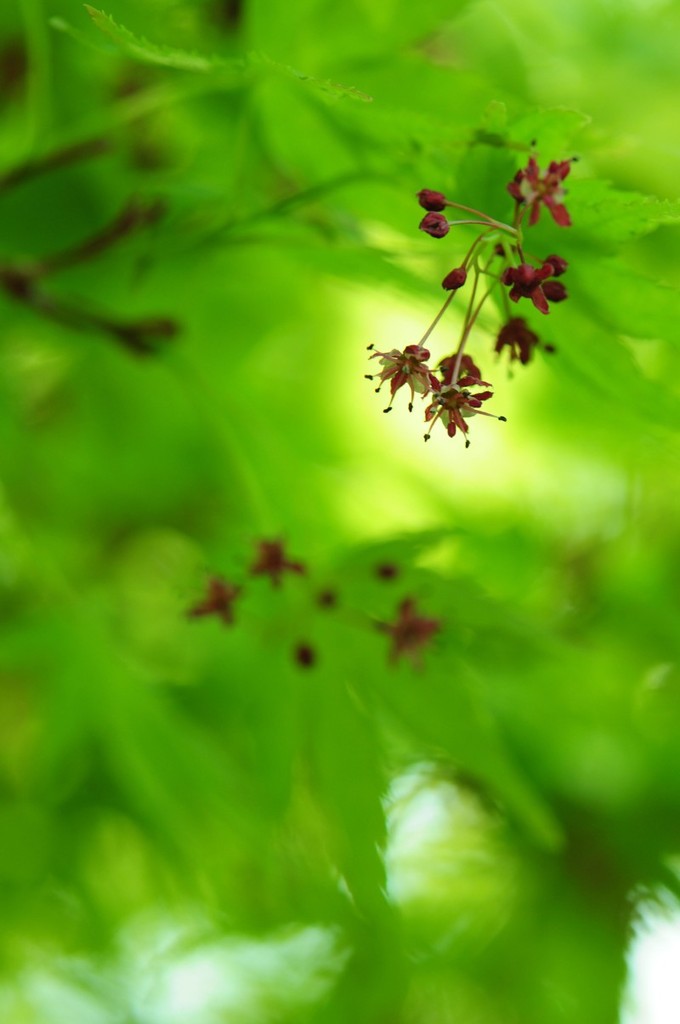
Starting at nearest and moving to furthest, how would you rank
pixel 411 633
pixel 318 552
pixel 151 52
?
pixel 151 52, pixel 411 633, pixel 318 552

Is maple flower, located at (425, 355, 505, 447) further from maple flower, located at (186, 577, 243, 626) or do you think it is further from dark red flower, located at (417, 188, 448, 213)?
maple flower, located at (186, 577, 243, 626)


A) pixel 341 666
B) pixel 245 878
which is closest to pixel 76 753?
pixel 245 878

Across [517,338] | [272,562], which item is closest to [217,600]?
[272,562]

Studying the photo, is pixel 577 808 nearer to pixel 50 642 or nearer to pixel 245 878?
pixel 245 878

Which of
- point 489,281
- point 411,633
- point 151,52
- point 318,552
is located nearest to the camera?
point 151,52

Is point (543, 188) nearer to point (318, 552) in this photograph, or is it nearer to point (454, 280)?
point (454, 280)

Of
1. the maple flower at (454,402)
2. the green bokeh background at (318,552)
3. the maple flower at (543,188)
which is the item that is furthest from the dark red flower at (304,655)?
the maple flower at (543,188)

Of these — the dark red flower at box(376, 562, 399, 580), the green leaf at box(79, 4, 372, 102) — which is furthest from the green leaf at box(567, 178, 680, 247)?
the dark red flower at box(376, 562, 399, 580)
